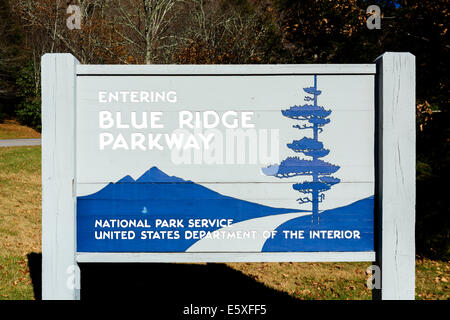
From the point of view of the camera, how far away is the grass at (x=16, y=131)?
29078mm

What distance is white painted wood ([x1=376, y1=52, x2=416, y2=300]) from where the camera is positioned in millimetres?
2656

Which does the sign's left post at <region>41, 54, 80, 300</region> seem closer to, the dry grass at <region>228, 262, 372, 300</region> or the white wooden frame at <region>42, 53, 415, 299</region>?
the white wooden frame at <region>42, 53, 415, 299</region>

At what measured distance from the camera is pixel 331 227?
2725 millimetres

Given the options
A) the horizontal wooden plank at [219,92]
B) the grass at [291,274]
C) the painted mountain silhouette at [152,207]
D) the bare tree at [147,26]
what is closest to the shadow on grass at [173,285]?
the grass at [291,274]

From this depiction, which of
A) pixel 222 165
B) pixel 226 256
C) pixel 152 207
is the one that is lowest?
pixel 226 256

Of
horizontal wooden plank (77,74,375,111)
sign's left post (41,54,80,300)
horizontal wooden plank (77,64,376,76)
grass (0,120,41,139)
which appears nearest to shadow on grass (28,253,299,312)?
sign's left post (41,54,80,300)

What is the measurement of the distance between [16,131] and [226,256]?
108 ft

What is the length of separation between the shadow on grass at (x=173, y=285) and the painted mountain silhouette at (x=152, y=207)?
1926 millimetres

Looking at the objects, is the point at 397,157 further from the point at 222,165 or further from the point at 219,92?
the point at 219,92

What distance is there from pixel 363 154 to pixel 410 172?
0.32 meters

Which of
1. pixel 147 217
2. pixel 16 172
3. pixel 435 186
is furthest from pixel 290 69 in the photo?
pixel 16 172

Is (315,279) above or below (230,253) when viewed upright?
below

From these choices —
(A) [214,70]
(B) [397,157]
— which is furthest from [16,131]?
(B) [397,157]
